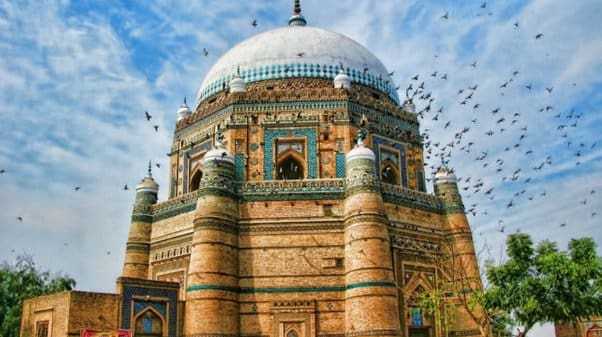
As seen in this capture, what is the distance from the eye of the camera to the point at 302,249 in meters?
15.5

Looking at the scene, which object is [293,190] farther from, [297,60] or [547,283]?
[547,283]

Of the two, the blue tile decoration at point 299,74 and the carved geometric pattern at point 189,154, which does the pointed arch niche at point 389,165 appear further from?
the carved geometric pattern at point 189,154

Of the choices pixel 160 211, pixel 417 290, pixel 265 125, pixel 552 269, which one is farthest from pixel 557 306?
pixel 160 211

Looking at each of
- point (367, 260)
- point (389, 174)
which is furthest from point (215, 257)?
point (389, 174)

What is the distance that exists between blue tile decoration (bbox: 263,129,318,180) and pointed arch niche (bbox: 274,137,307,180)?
121 millimetres

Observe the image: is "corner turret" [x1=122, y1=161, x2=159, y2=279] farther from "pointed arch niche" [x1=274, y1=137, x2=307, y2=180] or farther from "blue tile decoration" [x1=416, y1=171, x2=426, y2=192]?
"blue tile decoration" [x1=416, y1=171, x2=426, y2=192]

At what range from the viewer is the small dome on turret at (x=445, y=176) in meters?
18.1

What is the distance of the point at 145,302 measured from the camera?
47.8ft

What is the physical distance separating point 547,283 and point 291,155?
728 cm

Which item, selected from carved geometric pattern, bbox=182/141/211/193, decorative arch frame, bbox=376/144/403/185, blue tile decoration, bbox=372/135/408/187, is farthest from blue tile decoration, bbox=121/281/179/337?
decorative arch frame, bbox=376/144/403/185

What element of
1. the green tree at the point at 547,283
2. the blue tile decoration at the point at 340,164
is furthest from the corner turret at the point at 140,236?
the green tree at the point at 547,283

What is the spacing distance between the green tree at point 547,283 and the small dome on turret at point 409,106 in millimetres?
7486

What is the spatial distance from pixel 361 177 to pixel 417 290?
3.16 meters

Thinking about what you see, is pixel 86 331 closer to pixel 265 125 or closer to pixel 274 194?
pixel 274 194
